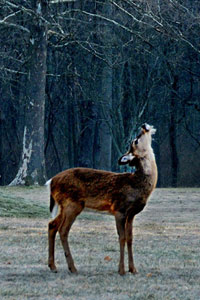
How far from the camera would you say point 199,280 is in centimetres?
817

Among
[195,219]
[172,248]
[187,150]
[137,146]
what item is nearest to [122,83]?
[187,150]

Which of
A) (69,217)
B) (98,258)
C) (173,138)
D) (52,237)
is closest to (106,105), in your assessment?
(173,138)

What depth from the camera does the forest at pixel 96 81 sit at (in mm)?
23016

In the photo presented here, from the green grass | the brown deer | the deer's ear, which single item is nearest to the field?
the green grass

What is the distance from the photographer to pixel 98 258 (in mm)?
9539

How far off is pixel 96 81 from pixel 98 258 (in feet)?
69.5

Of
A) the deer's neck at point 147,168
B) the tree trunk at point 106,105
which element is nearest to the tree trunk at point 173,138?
the tree trunk at point 106,105

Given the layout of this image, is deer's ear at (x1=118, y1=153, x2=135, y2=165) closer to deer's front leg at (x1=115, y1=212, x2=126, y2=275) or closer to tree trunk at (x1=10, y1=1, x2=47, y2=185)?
deer's front leg at (x1=115, y1=212, x2=126, y2=275)

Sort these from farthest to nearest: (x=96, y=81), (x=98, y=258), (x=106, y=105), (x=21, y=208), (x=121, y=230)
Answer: (x=96, y=81) → (x=106, y=105) → (x=21, y=208) → (x=98, y=258) → (x=121, y=230)

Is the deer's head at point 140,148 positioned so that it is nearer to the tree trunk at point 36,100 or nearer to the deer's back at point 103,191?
the deer's back at point 103,191

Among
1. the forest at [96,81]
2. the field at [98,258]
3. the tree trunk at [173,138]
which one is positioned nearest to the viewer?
the field at [98,258]

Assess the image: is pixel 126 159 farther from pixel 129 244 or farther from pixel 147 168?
pixel 129 244

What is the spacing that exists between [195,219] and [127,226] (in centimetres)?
713

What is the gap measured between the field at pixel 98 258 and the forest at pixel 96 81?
7942 millimetres
